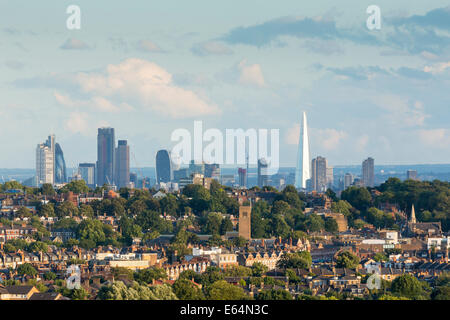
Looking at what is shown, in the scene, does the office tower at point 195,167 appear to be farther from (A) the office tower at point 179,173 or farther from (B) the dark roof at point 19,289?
(B) the dark roof at point 19,289

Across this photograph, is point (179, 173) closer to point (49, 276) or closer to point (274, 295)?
point (49, 276)

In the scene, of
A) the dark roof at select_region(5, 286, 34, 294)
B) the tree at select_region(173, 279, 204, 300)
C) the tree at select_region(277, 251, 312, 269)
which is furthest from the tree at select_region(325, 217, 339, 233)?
the dark roof at select_region(5, 286, 34, 294)

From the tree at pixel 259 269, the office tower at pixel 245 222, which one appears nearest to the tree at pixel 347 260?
the tree at pixel 259 269

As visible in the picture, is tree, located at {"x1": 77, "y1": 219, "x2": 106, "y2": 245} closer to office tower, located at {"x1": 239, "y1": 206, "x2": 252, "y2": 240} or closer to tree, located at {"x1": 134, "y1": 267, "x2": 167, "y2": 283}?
office tower, located at {"x1": 239, "y1": 206, "x2": 252, "y2": 240}
